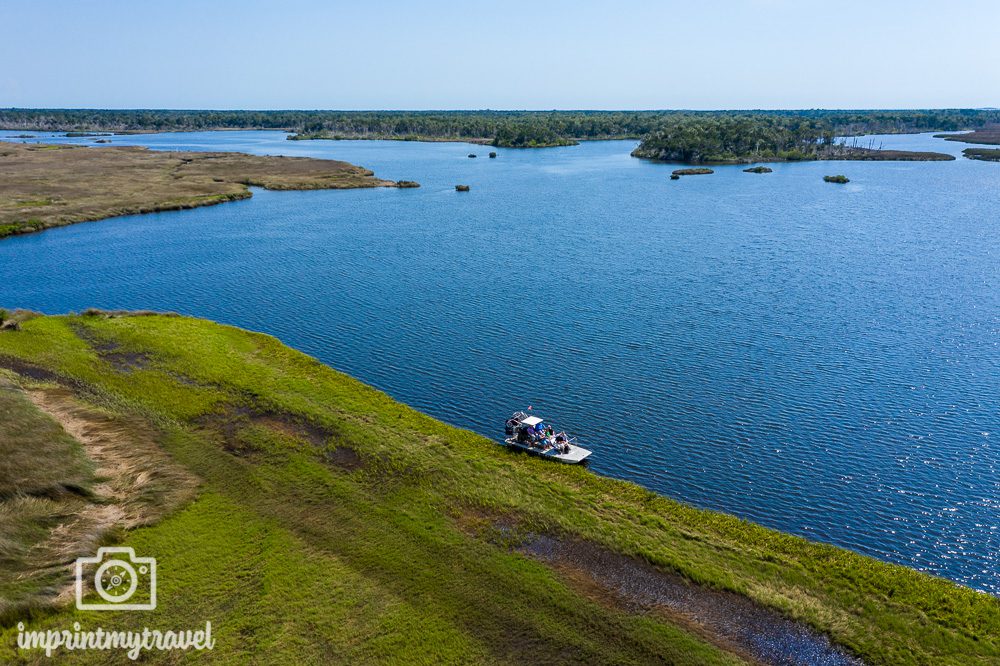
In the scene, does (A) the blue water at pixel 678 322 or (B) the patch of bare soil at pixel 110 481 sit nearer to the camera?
(B) the patch of bare soil at pixel 110 481

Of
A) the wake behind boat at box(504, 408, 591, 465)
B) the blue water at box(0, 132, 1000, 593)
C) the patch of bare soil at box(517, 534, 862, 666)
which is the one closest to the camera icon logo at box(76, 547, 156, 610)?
the patch of bare soil at box(517, 534, 862, 666)

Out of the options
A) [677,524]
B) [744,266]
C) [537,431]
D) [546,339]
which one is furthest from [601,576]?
[744,266]

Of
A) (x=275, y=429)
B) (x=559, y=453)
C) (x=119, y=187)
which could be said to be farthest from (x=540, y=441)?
(x=119, y=187)

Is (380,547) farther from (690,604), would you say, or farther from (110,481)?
(110,481)

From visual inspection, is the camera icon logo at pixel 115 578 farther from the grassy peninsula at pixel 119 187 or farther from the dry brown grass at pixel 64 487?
the grassy peninsula at pixel 119 187

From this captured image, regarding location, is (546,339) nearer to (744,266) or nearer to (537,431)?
(537,431)

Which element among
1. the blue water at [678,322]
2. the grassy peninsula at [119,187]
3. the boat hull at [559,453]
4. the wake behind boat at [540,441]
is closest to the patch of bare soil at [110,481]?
the blue water at [678,322]

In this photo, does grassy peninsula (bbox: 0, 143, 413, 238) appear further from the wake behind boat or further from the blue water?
the wake behind boat

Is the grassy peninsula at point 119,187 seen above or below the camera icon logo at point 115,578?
above
